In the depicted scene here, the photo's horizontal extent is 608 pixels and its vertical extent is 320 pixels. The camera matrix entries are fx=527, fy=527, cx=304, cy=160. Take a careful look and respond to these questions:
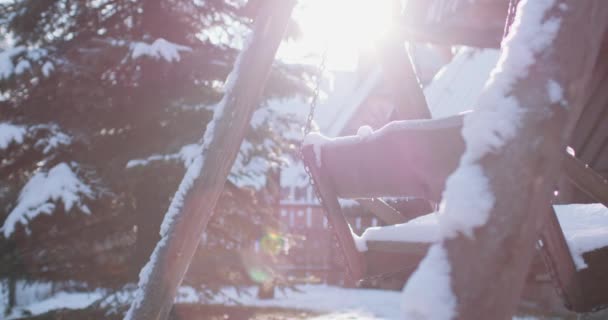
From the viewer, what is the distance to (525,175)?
115 centimetres

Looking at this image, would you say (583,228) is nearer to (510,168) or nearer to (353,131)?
(510,168)

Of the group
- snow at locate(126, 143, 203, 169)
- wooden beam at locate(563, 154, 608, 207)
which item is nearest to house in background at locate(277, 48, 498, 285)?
snow at locate(126, 143, 203, 169)

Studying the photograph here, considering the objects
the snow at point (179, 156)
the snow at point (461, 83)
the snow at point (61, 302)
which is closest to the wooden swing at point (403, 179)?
the snow at point (179, 156)

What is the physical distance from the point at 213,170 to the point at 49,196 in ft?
10.4

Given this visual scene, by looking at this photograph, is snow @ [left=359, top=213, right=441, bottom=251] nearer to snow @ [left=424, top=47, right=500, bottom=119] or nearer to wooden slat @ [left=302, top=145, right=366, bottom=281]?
wooden slat @ [left=302, top=145, right=366, bottom=281]

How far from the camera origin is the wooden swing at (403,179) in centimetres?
172

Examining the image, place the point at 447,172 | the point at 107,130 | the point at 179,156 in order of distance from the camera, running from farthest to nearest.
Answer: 1. the point at 107,130
2. the point at 179,156
3. the point at 447,172

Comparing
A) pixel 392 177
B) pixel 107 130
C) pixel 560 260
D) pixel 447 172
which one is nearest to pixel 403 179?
pixel 392 177

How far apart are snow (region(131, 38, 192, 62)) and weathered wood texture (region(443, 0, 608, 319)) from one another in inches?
188

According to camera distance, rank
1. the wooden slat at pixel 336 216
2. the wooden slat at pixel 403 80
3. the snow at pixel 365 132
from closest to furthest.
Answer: the snow at pixel 365 132
the wooden slat at pixel 336 216
the wooden slat at pixel 403 80

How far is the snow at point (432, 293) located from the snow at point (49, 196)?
4.77m

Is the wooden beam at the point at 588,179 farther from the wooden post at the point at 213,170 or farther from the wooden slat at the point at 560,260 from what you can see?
the wooden post at the point at 213,170

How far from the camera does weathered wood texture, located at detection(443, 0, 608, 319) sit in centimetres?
111

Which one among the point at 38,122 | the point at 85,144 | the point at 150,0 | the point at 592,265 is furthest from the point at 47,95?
the point at 592,265
